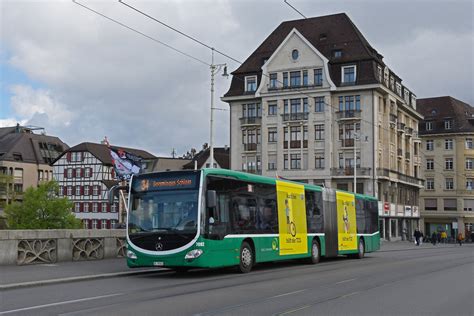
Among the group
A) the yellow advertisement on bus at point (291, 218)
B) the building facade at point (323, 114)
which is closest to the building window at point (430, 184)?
the building facade at point (323, 114)

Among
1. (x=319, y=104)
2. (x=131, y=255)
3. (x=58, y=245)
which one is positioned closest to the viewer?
(x=131, y=255)

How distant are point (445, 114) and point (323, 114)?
3744 centimetres

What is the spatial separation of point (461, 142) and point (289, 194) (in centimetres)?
8042

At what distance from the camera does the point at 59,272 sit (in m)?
18.3

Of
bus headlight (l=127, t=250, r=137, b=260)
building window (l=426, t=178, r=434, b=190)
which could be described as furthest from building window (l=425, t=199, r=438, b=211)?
bus headlight (l=127, t=250, r=137, b=260)

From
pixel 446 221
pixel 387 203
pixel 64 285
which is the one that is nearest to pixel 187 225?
pixel 64 285

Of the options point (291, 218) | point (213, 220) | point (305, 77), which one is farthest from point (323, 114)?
point (213, 220)

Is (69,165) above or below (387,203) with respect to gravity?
above

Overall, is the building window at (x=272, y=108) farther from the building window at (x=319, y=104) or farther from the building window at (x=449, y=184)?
the building window at (x=449, y=184)

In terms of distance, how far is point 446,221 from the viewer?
317 ft

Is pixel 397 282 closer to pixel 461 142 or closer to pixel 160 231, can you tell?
pixel 160 231

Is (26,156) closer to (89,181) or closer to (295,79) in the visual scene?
(89,181)

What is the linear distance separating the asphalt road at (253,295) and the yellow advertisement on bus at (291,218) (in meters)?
2.67

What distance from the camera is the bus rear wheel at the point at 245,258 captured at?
64.7ft
